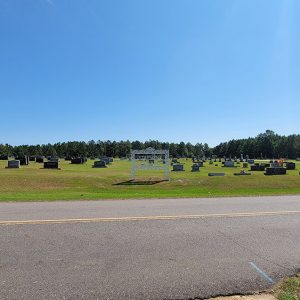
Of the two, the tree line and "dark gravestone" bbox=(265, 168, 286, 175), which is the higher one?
the tree line

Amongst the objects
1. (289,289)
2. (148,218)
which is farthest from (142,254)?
(148,218)

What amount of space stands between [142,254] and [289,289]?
2510 mm

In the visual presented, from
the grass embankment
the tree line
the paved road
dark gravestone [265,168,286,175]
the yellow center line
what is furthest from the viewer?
the tree line

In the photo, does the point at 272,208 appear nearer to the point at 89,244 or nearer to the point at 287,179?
the point at 89,244

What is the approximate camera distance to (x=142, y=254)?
6.69 meters

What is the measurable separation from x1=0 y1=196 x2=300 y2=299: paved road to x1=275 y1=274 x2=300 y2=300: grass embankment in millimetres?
191

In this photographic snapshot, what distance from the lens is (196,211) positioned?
11.9 m

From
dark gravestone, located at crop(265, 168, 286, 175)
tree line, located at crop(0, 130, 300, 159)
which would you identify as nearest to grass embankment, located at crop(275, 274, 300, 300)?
dark gravestone, located at crop(265, 168, 286, 175)

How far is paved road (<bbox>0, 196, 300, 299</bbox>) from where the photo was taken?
17.0 feet

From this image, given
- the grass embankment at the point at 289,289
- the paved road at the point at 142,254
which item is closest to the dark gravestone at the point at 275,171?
the paved road at the point at 142,254

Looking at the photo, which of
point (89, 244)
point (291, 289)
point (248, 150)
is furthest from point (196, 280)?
point (248, 150)

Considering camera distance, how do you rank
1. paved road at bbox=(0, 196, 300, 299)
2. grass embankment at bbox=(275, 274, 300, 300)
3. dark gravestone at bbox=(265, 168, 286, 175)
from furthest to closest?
dark gravestone at bbox=(265, 168, 286, 175) < paved road at bbox=(0, 196, 300, 299) < grass embankment at bbox=(275, 274, 300, 300)

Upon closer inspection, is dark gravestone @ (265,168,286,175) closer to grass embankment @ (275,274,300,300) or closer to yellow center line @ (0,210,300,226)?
yellow center line @ (0,210,300,226)

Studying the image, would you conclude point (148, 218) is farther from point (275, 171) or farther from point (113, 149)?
point (113, 149)
